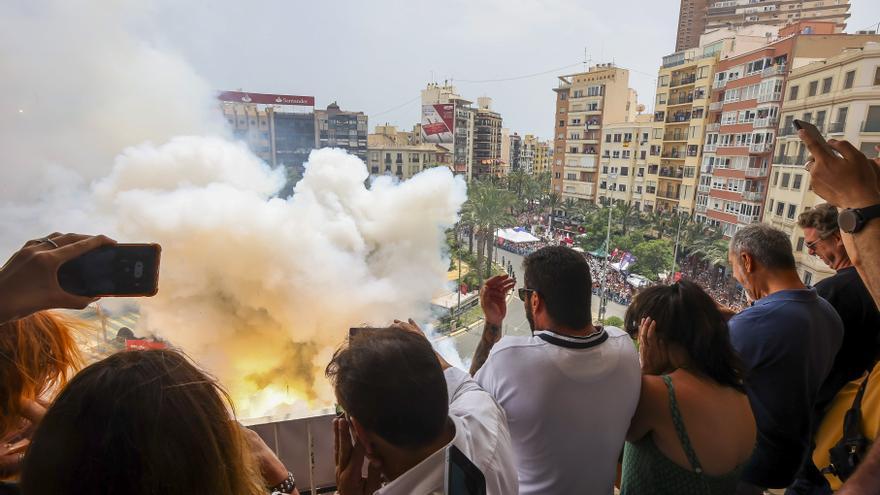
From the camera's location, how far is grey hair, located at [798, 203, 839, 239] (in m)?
1.36

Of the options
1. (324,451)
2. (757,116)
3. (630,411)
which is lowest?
Result: (324,451)

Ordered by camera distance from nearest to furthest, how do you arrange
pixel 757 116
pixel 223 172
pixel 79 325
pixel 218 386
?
pixel 218 386
pixel 79 325
pixel 757 116
pixel 223 172

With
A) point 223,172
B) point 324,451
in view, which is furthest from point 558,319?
point 223,172

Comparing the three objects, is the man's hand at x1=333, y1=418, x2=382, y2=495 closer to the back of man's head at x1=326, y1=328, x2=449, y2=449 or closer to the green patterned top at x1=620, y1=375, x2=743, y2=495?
the back of man's head at x1=326, y1=328, x2=449, y2=449

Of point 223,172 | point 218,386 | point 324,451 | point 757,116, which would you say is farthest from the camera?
point 223,172

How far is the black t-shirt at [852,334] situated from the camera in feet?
3.92

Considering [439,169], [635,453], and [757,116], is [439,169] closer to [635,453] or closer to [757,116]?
[757,116]

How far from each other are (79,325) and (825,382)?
1762mm

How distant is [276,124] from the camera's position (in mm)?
18859

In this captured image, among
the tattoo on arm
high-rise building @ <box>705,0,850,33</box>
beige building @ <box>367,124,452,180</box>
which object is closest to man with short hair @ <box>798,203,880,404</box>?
the tattoo on arm

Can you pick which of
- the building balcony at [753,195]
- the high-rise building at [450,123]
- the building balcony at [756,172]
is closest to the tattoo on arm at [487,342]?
the building balcony at [753,195]

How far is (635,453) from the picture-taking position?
36.8 inches

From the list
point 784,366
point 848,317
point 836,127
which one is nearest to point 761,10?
point 836,127

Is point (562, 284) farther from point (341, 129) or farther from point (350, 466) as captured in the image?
point (341, 129)
